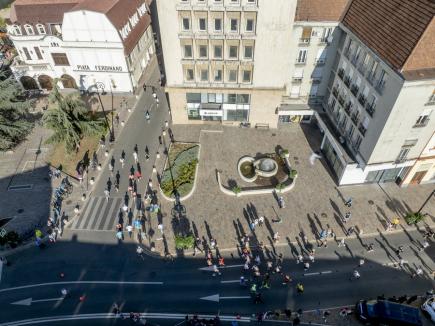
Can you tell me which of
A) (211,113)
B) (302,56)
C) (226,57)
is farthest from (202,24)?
(302,56)

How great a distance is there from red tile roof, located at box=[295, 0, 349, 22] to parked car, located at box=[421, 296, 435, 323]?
112 feet

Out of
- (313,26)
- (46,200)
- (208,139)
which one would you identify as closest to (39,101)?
(46,200)

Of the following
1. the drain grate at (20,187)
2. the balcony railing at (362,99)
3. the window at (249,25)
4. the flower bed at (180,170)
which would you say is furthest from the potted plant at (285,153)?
the drain grate at (20,187)

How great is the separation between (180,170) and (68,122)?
16.5 metres

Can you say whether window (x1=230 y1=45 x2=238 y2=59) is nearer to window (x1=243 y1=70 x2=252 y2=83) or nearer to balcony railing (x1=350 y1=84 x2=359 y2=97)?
window (x1=243 y1=70 x2=252 y2=83)

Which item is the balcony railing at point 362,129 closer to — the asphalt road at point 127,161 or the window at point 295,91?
the window at point 295,91

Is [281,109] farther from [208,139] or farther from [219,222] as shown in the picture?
[219,222]

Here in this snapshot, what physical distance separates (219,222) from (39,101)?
4173 cm

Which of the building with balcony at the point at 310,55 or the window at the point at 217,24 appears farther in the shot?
the building with balcony at the point at 310,55

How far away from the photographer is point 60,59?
178ft

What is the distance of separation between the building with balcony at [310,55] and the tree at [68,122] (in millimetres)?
28629

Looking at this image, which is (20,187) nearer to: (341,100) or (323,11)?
(341,100)

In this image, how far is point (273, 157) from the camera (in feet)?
152

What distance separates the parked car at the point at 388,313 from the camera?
2878 cm
